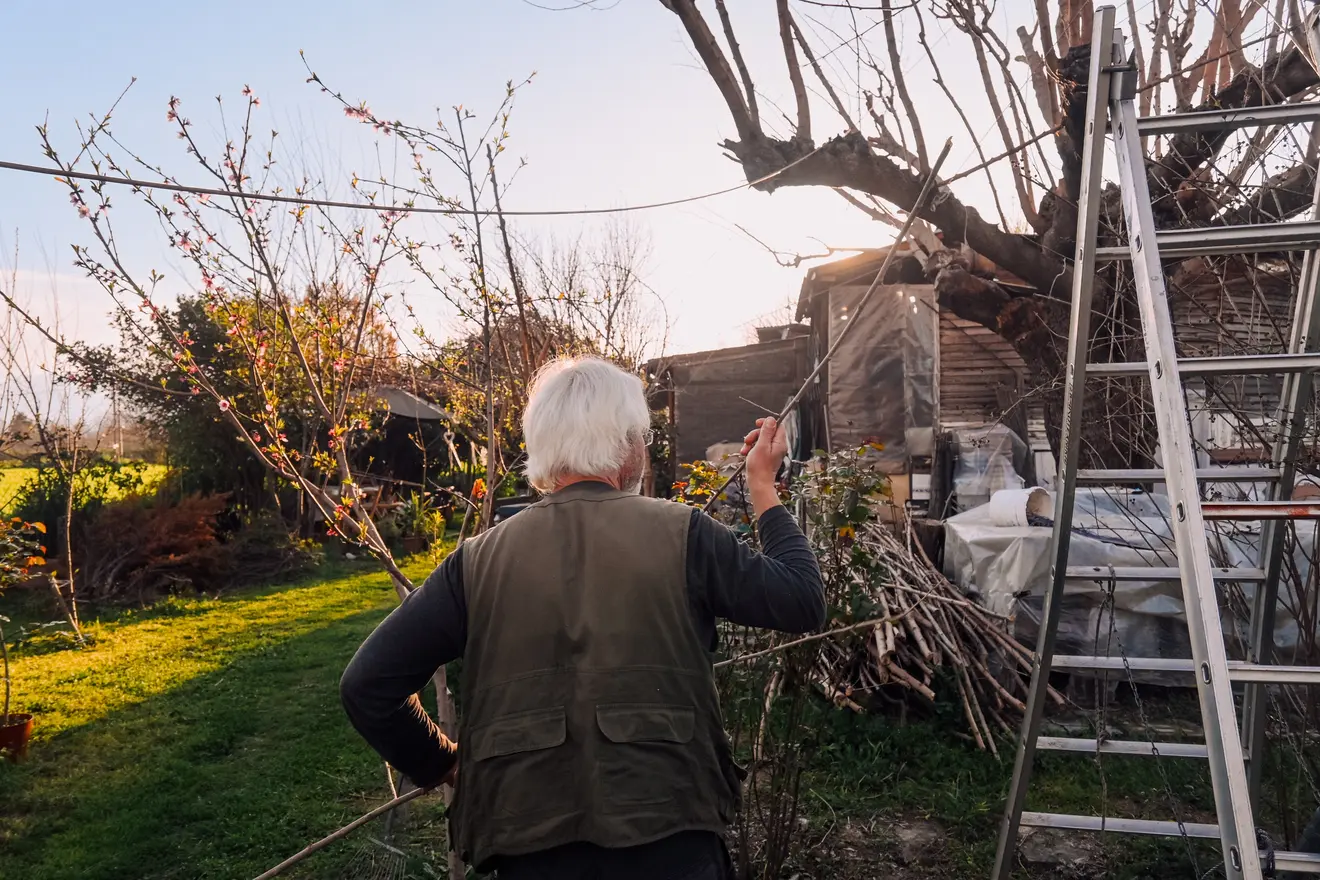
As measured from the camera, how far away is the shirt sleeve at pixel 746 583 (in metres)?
1.71

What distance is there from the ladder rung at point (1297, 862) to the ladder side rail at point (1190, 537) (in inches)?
11.6

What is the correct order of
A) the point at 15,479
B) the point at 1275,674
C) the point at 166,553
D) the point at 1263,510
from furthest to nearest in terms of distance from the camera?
the point at 15,479
the point at 166,553
the point at 1263,510
the point at 1275,674

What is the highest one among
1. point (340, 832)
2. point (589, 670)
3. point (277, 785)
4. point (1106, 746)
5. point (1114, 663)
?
point (589, 670)

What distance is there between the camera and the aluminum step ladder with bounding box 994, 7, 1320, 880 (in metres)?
1.58

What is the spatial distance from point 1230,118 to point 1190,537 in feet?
3.97

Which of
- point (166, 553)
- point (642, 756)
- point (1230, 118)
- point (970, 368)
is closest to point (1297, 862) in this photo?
point (642, 756)

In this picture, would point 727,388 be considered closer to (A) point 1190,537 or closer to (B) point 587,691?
(A) point 1190,537

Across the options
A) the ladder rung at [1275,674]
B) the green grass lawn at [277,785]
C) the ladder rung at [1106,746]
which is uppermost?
the ladder rung at [1275,674]

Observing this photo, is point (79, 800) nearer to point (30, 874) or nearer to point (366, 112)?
point (30, 874)

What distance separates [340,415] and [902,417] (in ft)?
28.7

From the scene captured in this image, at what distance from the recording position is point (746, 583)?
1.71 meters

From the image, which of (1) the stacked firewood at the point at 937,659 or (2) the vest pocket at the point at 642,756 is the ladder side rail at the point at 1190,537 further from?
(1) the stacked firewood at the point at 937,659

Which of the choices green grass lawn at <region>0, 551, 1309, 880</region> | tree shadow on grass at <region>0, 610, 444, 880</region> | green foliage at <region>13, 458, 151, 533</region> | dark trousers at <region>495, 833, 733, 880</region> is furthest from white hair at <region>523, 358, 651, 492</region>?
green foliage at <region>13, 458, 151, 533</region>

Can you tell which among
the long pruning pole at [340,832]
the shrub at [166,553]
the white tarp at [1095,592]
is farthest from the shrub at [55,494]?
the white tarp at [1095,592]
